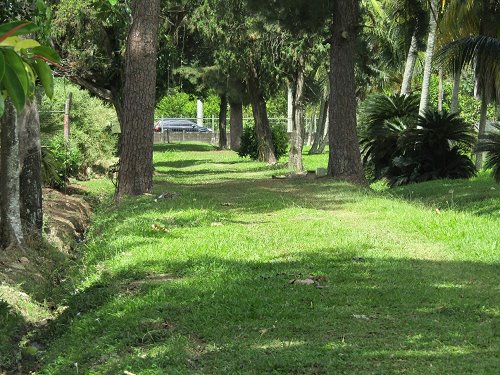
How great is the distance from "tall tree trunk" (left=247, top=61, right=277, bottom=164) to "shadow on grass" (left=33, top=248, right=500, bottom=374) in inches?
977

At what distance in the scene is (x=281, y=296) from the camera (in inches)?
293

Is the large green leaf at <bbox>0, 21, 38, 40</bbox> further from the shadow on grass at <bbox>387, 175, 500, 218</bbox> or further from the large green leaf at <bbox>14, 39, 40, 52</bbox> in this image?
the shadow on grass at <bbox>387, 175, 500, 218</bbox>

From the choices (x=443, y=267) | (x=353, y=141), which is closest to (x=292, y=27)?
(x=353, y=141)

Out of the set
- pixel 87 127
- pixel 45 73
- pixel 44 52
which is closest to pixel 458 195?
pixel 87 127

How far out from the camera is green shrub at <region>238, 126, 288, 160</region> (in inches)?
1483

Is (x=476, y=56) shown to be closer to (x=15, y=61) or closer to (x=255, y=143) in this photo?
(x=255, y=143)

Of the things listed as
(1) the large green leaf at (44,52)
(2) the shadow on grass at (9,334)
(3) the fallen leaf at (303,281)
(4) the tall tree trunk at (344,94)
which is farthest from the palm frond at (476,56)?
(1) the large green leaf at (44,52)

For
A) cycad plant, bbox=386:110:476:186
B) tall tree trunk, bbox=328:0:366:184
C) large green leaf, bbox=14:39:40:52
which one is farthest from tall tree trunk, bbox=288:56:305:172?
large green leaf, bbox=14:39:40:52

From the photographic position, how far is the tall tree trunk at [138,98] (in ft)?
56.5

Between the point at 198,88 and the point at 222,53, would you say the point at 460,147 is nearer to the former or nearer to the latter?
the point at 222,53

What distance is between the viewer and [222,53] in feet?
103

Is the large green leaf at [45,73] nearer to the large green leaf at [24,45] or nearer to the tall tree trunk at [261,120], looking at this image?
the large green leaf at [24,45]

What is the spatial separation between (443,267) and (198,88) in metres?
32.3

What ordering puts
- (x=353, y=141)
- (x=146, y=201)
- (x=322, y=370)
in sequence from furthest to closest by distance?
(x=353, y=141) < (x=146, y=201) < (x=322, y=370)
